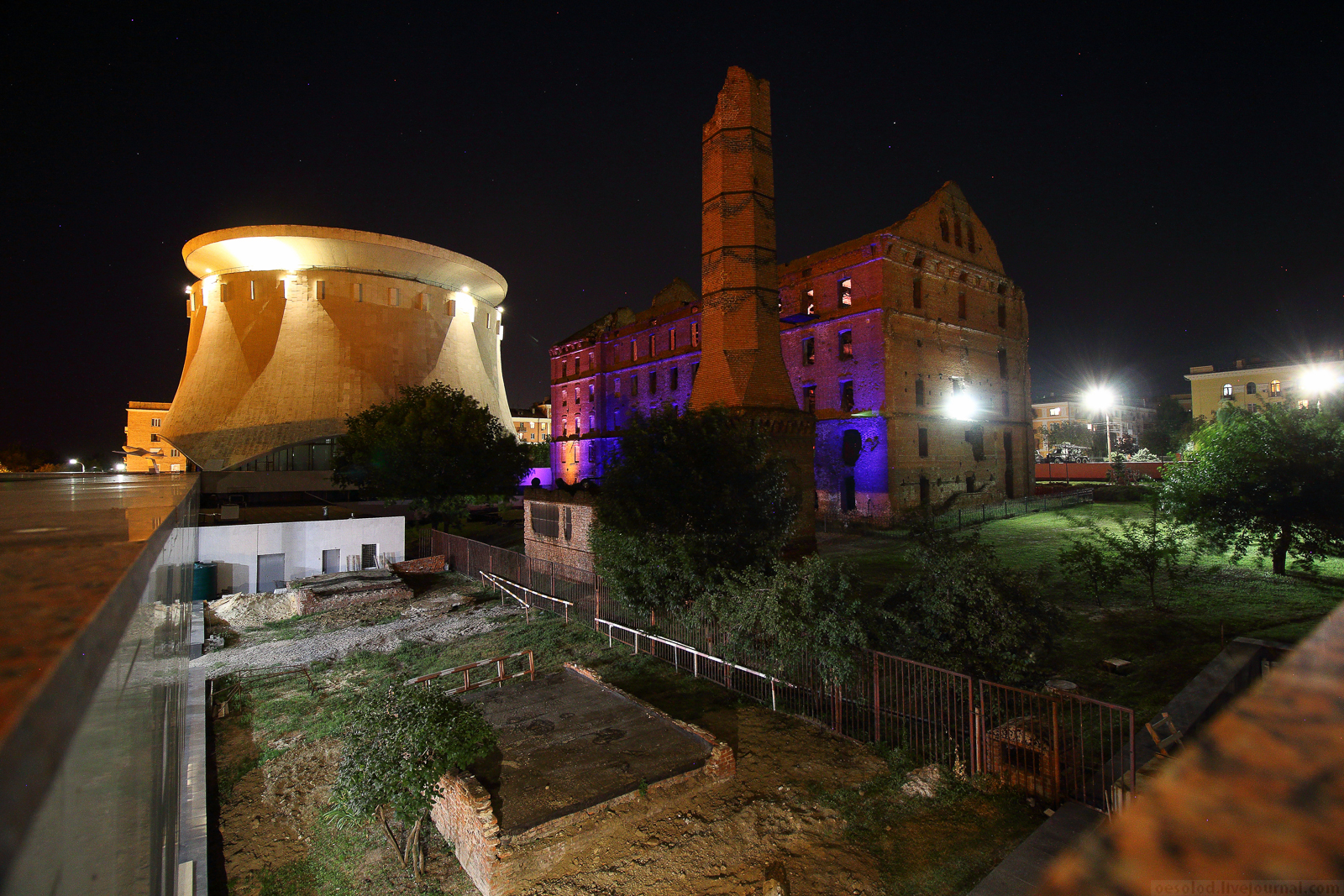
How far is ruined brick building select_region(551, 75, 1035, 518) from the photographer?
28.8 meters

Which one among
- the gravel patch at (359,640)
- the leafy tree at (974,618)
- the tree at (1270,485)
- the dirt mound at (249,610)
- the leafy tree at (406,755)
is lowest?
the gravel patch at (359,640)

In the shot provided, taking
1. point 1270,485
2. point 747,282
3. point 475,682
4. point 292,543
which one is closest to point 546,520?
point 292,543

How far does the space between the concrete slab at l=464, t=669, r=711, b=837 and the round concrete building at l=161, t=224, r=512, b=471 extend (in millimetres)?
36631

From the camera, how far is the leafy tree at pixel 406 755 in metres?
6.15

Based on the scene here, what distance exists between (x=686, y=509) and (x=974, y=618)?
6.35 metres

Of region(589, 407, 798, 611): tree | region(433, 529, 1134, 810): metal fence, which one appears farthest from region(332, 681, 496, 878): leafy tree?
region(589, 407, 798, 611): tree

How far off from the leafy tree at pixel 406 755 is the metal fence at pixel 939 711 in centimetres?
477

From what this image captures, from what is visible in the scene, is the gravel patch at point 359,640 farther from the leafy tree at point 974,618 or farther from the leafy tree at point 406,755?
the leafy tree at point 974,618

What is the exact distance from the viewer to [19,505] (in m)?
3.01

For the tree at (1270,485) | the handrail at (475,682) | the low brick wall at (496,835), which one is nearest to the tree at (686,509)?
the handrail at (475,682)

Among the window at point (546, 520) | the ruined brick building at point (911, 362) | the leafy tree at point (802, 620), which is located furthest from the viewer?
the ruined brick building at point (911, 362)

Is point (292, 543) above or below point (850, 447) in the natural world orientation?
below

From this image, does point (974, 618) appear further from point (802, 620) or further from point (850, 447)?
point (850, 447)

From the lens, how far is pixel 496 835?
19.3 ft
